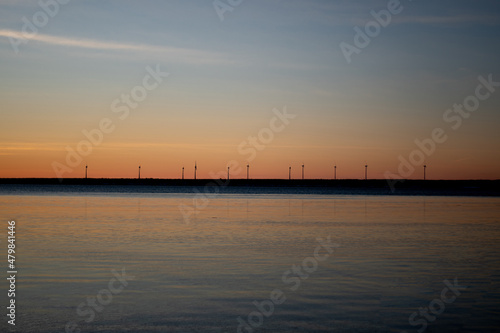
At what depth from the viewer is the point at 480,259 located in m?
21.3

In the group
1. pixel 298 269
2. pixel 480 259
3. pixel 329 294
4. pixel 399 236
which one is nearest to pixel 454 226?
pixel 399 236

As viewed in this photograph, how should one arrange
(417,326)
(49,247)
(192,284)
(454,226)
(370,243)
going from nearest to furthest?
(417,326) → (192,284) → (49,247) → (370,243) → (454,226)

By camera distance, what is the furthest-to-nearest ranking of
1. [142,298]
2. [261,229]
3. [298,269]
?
[261,229], [298,269], [142,298]

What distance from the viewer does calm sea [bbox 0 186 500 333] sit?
12.4 m

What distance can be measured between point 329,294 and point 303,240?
12.0 metres

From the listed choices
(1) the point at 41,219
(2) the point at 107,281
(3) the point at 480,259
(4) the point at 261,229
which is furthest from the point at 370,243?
(1) the point at 41,219

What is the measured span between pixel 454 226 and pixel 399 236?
757 centimetres

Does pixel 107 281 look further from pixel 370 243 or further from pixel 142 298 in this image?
pixel 370 243

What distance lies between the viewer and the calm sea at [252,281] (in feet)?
40.6

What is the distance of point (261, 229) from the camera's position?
32.4m

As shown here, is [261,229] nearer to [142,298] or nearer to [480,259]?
[480,259]

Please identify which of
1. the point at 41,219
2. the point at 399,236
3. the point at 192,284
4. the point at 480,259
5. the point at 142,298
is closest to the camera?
the point at 142,298

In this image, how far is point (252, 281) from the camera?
16781 millimetres

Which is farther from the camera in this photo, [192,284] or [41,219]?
[41,219]
